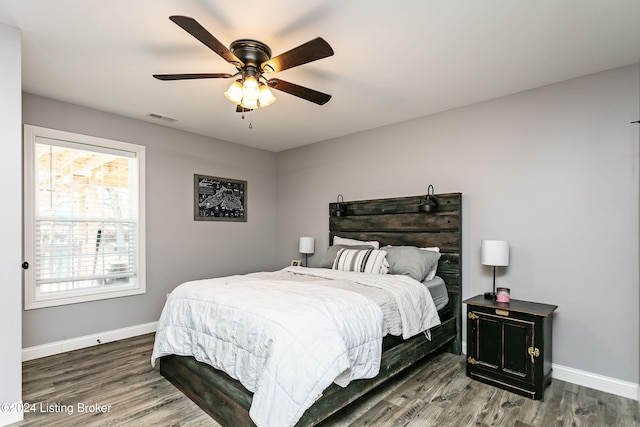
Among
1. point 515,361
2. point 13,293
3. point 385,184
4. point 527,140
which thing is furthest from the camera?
point 385,184

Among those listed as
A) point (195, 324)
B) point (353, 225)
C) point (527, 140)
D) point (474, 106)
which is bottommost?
point (195, 324)

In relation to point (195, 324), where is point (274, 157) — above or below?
above

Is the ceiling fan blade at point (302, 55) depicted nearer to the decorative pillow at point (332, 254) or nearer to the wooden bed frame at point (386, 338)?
the wooden bed frame at point (386, 338)

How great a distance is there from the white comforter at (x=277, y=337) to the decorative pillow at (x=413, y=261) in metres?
0.62

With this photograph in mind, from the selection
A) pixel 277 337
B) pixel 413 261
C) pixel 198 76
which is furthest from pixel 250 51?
pixel 413 261

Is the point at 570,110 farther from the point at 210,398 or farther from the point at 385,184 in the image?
the point at 210,398

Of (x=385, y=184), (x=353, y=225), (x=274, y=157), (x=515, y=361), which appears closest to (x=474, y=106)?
(x=385, y=184)

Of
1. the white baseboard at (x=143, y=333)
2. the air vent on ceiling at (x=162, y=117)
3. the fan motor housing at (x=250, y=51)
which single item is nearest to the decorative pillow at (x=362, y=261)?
the white baseboard at (x=143, y=333)

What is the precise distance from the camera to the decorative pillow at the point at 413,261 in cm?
330

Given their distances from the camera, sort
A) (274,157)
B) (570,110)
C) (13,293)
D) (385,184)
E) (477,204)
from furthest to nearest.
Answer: (274,157) < (385,184) < (477,204) < (570,110) < (13,293)

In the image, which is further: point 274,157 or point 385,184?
point 274,157

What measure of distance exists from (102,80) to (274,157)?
2968mm

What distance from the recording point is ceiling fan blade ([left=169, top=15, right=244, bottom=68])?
1.67 meters

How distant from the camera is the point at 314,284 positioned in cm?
287
